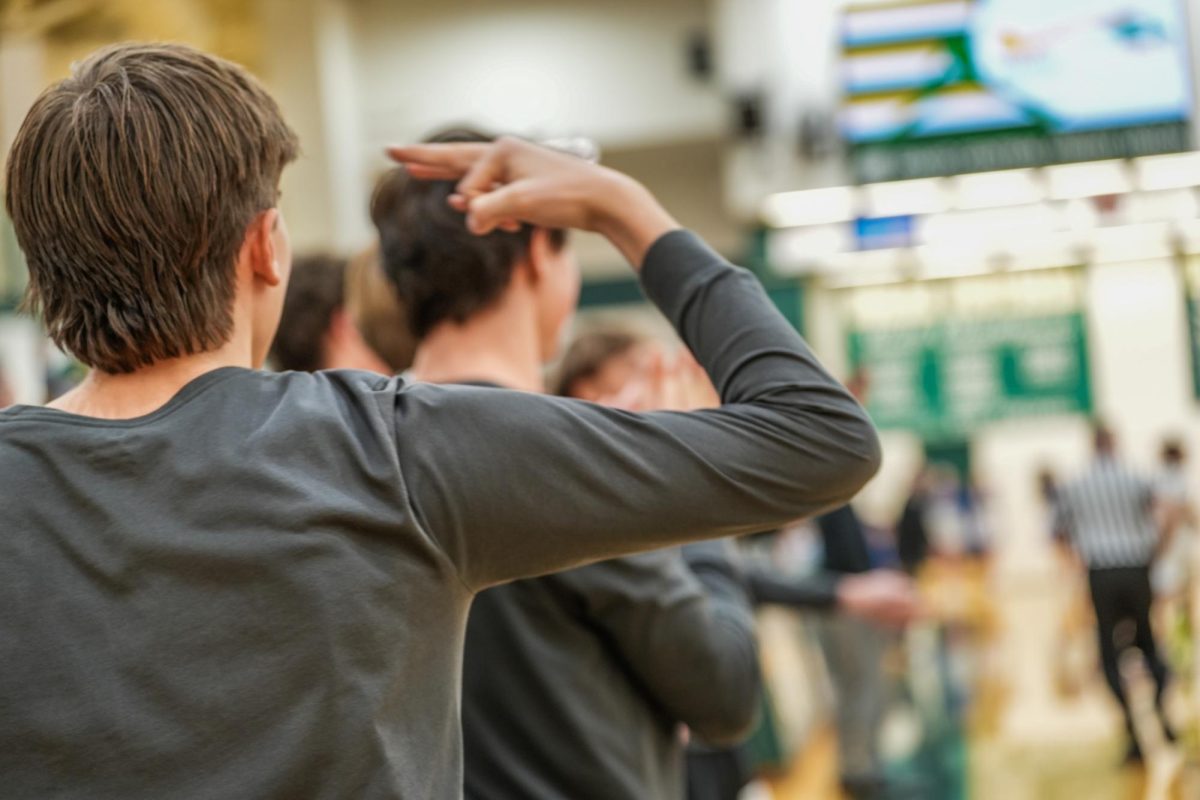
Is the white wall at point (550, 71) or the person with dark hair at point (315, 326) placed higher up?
the white wall at point (550, 71)

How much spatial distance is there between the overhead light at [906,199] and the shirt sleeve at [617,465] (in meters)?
10.0

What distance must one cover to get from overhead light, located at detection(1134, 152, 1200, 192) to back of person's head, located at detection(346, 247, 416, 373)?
8937 millimetres

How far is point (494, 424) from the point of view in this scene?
121 cm

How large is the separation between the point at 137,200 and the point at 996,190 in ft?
34.0

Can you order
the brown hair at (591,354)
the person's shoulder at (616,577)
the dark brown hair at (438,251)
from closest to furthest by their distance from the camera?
the person's shoulder at (616,577), the dark brown hair at (438,251), the brown hair at (591,354)

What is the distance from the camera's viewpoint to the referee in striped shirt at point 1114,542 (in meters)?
9.07

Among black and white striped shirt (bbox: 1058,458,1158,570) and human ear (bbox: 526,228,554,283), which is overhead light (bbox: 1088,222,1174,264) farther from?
human ear (bbox: 526,228,554,283)

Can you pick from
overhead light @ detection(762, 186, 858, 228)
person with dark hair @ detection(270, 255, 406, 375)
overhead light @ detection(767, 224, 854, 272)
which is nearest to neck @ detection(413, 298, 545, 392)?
person with dark hair @ detection(270, 255, 406, 375)

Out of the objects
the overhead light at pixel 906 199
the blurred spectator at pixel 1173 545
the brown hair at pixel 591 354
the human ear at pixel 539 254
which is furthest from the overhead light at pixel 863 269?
the human ear at pixel 539 254

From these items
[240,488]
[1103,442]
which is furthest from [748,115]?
[240,488]

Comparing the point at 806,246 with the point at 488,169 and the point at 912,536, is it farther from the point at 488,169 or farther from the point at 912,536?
the point at 488,169

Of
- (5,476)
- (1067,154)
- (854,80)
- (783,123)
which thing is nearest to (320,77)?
(783,123)

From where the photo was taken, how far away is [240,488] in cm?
117

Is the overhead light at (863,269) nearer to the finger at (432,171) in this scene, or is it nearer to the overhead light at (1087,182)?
the overhead light at (1087,182)
